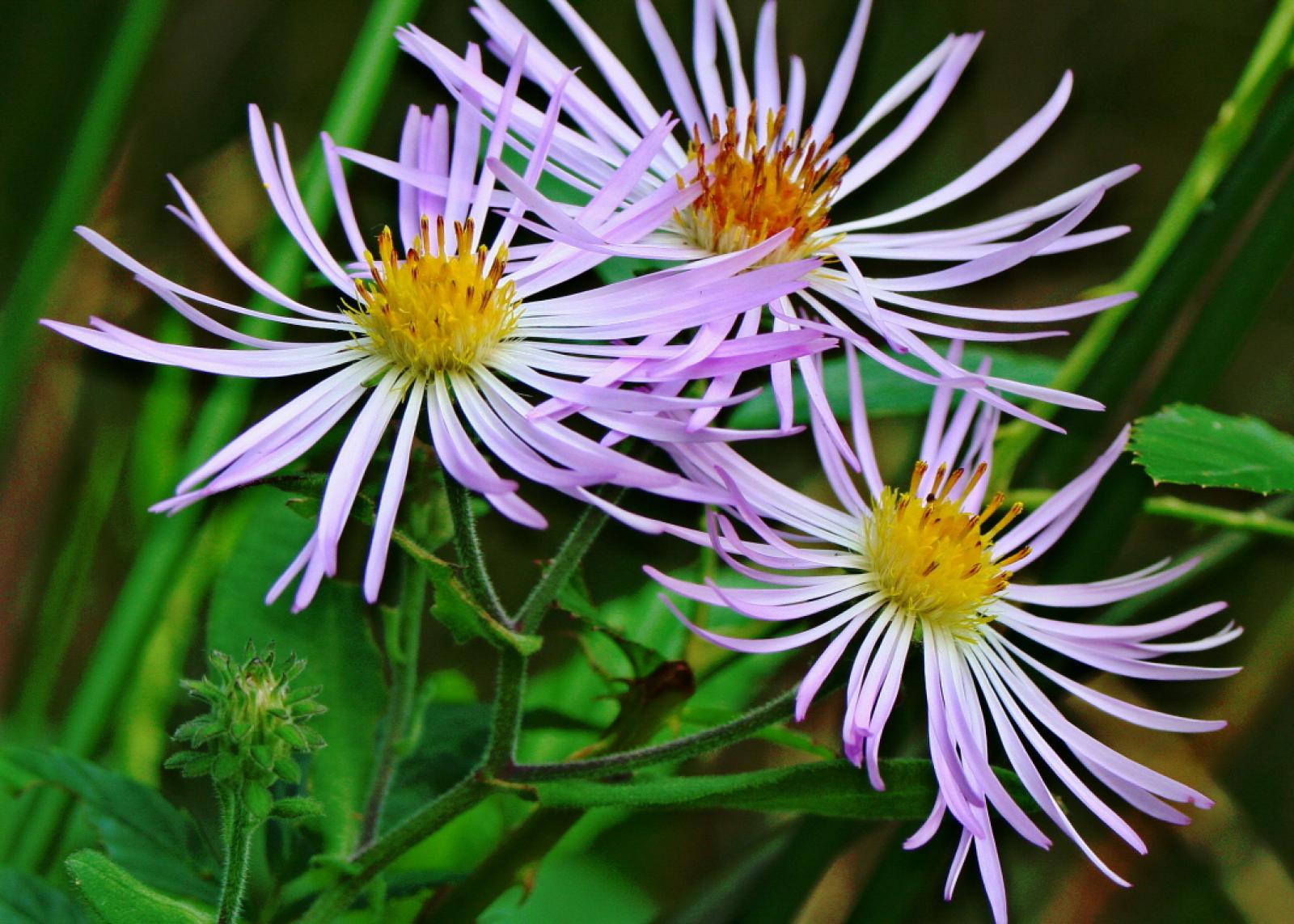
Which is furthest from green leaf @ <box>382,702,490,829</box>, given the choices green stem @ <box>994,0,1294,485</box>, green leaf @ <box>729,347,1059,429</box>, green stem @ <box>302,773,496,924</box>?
green stem @ <box>994,0,1294,485</box>

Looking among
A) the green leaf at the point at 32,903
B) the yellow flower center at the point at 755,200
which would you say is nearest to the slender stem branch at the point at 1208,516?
the yellow flower center at the point at 755,200

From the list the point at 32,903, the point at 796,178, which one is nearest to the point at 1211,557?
the point at 796,178

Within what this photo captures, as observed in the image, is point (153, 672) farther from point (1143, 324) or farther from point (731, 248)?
point (1143, 324)

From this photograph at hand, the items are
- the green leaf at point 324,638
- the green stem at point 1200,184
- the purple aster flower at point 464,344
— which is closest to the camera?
the purple aster flower at point 464,344

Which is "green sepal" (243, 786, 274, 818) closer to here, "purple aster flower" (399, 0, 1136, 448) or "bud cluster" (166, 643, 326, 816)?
"bud cluster" (166, 643, 326, 816)

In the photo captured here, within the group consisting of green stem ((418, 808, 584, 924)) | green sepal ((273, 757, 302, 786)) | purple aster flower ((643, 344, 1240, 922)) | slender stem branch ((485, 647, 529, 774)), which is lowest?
green stem ((418, 808, 584, 924))

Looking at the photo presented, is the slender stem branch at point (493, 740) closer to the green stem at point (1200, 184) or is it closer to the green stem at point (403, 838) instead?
the green stem at point (403, 838)
